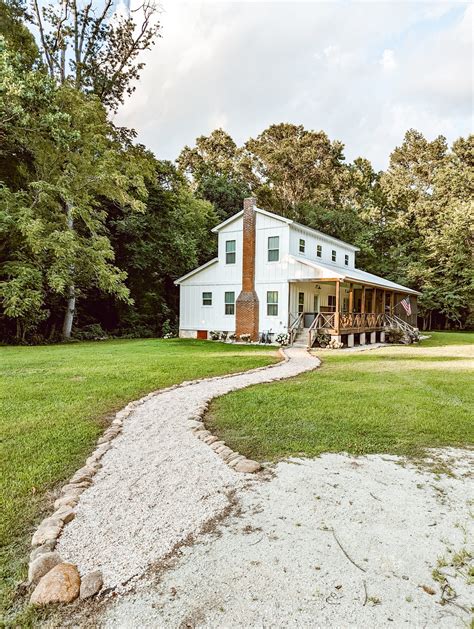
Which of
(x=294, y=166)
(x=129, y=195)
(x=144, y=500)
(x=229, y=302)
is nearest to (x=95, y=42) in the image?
(x=129, y=195)

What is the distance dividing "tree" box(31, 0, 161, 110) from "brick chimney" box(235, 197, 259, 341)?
36.8 ft

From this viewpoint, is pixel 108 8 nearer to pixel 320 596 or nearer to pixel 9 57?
pixel 9 57

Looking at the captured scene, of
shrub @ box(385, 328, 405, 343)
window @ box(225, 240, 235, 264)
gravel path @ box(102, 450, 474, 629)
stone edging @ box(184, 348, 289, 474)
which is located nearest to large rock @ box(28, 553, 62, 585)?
gravel path @ box(102, 450, 474, 629)

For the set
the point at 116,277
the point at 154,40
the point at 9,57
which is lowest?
the point at 116,277

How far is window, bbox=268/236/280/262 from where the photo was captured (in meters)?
19.8

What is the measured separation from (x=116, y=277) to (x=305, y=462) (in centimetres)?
1612

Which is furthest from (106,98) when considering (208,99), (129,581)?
(129,581)

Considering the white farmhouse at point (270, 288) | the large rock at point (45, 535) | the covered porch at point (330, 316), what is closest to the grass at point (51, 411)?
the large rock at point (45, 535)

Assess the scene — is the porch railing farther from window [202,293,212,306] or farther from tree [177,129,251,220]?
tree [177,129,251,220]

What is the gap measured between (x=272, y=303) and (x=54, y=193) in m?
11.7

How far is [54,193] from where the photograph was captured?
18719 millimetres

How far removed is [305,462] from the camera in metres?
4.30

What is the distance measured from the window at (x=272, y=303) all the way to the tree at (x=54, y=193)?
705cm

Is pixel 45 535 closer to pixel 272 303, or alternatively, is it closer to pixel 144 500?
pixel 144 500
